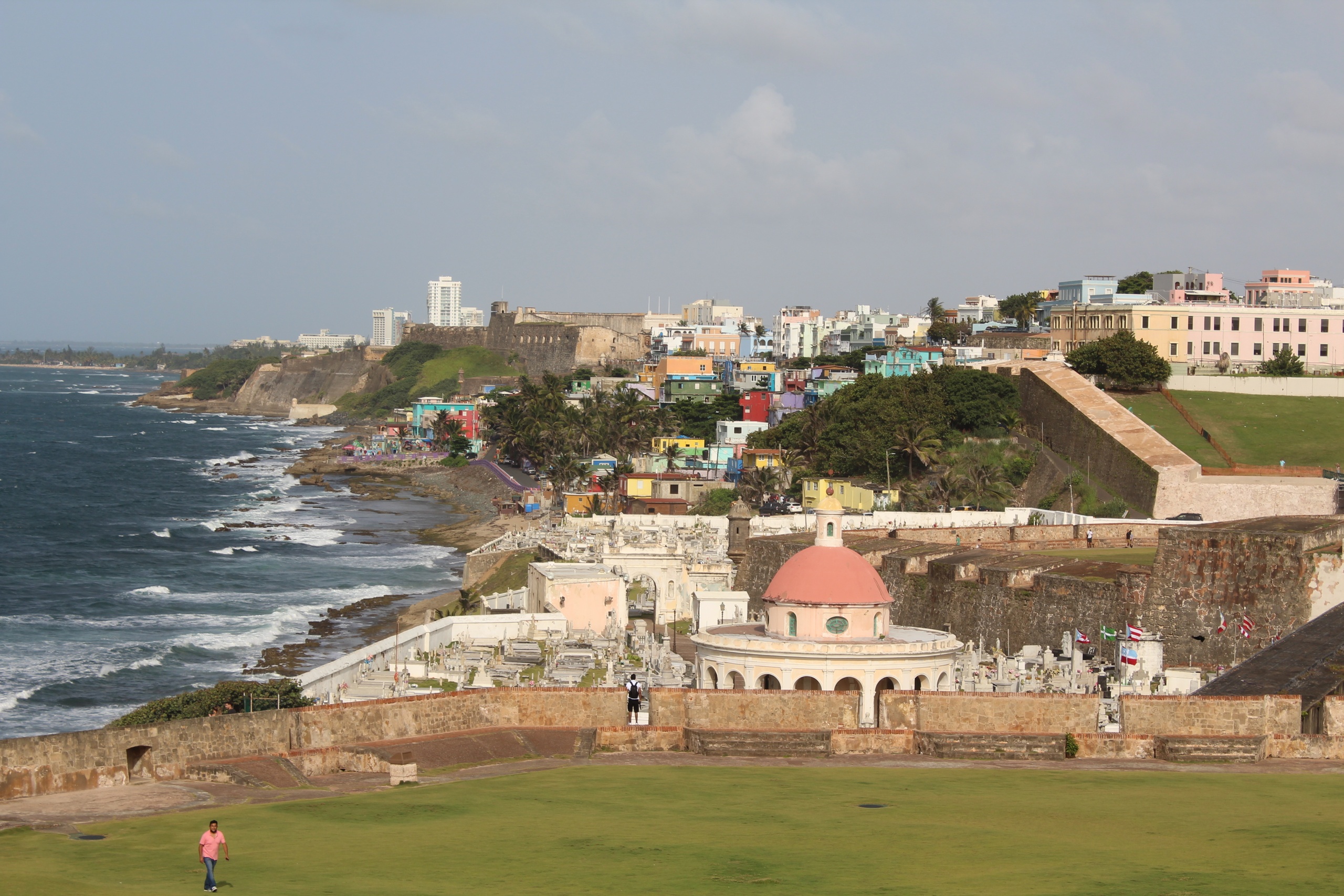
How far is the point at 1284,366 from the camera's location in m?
66.8

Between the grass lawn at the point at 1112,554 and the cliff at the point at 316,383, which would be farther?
the cliff at the point at 316,383

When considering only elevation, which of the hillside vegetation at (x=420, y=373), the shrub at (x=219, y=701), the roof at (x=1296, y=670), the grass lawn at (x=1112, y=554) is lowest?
the shrub at (x=219, y=701)

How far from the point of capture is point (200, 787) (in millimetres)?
17078

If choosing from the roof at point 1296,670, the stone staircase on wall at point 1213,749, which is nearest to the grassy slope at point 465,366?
the roof at point 1296,670

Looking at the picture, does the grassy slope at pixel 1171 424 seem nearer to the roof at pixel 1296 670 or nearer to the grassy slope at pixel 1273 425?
the grassy slope at pixel 1273 425

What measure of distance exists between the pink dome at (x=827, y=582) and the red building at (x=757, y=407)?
68.6 meters

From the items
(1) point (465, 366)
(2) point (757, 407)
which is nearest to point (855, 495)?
(2) point (757, 407)

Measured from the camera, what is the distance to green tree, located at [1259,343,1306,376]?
66.2 meters

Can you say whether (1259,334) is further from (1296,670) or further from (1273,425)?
(1296,670)

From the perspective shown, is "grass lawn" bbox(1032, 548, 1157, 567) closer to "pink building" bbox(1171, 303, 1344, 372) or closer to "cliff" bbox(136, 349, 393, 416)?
"pink building" bbox(1171, 303, 1344, 372)

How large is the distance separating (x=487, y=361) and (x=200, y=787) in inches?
6060

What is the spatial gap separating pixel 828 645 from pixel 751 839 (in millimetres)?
9022

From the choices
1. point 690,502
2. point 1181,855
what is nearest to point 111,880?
point 1181,855

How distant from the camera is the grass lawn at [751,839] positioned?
42.4 feet
